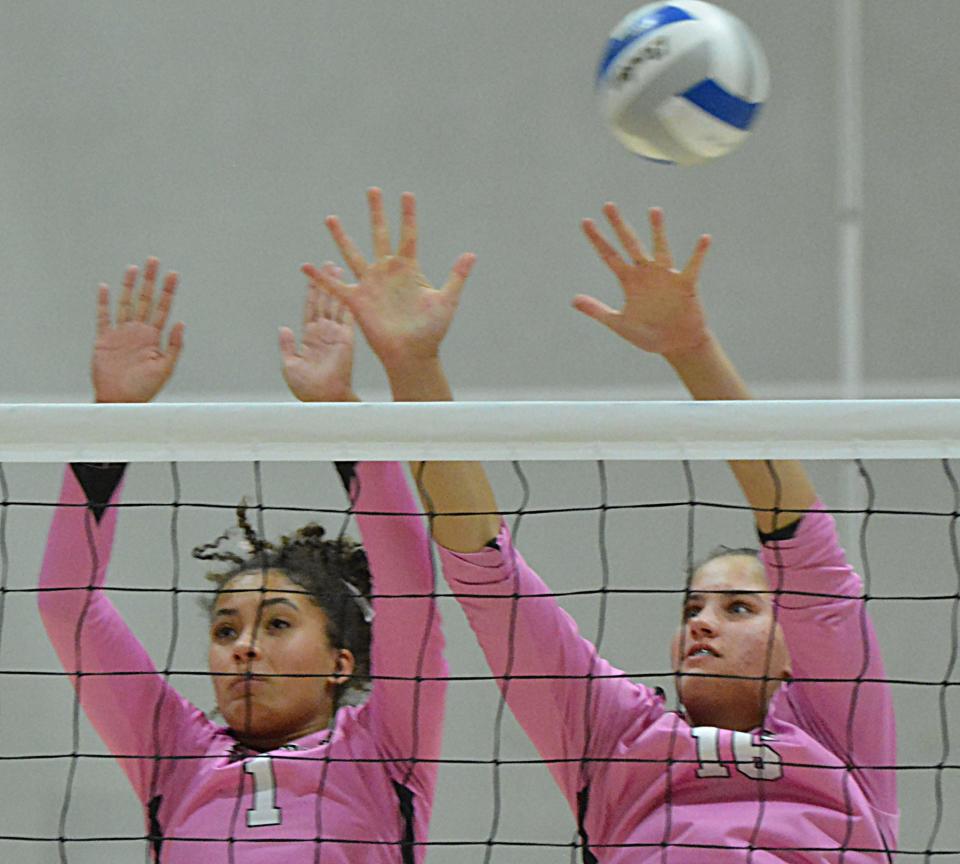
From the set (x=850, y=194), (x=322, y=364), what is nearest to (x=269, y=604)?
(x=322, y=364)

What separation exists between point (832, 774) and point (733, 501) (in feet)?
6.37

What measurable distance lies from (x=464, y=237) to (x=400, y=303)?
79.1 inches

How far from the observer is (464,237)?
392 centimetres

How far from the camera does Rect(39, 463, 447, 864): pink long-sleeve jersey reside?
6.19 feet

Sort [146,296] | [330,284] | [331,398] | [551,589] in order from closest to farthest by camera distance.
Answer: [330,284], [331,398], [146,296], [551,589]

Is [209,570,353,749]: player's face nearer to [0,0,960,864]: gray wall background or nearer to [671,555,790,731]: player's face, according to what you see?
[671,555,790,731]: player's face

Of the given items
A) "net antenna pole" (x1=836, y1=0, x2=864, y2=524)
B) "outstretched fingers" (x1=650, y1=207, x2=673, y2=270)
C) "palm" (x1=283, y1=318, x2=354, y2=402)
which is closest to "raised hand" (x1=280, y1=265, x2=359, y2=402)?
"palm" (x1=283, y1=318, x2=354, y2=402)

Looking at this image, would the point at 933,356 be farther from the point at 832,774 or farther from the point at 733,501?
the point at 832,774

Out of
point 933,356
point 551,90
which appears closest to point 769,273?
point 933,356

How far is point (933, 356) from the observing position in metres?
3.78

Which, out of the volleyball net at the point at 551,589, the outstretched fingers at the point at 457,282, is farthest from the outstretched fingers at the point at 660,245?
the volleyball net at the point at 551,589

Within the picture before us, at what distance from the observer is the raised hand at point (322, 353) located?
2078mm

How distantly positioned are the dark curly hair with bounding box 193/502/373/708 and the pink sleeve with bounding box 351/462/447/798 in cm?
11

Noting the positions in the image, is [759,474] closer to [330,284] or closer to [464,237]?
[330,284]
